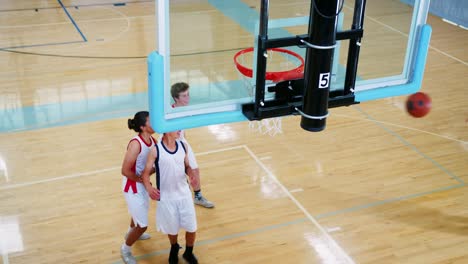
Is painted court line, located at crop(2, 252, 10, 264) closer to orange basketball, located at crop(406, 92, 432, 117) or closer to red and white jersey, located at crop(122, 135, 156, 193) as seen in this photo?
red and white jersey, located at crop(122, 135, 156, 193)

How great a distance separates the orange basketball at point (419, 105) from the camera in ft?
16.4

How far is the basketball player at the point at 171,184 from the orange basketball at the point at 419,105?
2.10 meters

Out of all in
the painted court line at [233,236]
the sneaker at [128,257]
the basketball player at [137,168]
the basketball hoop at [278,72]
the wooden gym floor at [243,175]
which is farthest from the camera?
the wooden gym floor at [243,175]

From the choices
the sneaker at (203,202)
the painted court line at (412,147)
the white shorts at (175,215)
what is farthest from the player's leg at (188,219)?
the painted court line at (412,147)

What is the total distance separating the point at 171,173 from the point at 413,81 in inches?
82.1

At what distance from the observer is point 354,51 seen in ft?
12.8

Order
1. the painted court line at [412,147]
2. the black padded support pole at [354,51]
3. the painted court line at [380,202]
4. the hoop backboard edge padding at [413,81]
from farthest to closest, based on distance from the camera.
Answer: the painted court line at [412,147] < the painted court line at [380,202] < the hoop backboard edge padding at [413,81] < the black padded support pole at [354,51]

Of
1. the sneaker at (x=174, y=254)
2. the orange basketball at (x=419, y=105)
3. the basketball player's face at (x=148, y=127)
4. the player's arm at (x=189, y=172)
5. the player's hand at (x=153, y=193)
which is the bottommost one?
the sneaker at (x=174, y=254)

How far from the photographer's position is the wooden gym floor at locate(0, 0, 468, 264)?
5.48 meters

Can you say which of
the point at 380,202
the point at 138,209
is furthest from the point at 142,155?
the point at 380,202

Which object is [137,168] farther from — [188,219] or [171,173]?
[188,219]

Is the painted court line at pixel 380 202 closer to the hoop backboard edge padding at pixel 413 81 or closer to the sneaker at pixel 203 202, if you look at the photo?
the sneaker at pixel 203 202

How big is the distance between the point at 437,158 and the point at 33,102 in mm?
5793

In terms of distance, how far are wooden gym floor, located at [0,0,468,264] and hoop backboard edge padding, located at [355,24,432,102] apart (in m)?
0.92
